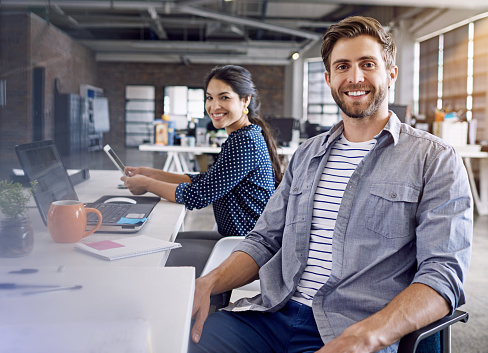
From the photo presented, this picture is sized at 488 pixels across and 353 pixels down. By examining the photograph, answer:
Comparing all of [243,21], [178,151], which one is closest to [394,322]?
[178,151]

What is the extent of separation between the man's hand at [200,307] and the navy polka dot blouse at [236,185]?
0.72 m

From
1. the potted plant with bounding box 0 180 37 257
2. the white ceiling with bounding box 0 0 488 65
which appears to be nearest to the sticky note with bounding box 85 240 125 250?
the potted plant with bounding box 0 180 37 257

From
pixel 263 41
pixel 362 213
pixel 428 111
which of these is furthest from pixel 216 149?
pixel 263 41

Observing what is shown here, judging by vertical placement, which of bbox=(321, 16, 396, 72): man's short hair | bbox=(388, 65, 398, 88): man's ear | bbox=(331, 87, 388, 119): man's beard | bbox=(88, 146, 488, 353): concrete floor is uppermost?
bbox=(321, 16, 396, 72): man's short hair

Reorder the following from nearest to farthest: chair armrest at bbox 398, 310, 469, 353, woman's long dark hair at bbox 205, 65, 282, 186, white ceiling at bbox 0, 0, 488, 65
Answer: chair armrest at bbox 398, 310, 469, 353 → woman's long dark hair at bbox 205, 65, 282, 186 → white ceiling at bbox 0, 0, 488, 65

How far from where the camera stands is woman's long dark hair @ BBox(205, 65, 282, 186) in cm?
218

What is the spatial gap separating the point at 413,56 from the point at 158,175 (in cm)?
800

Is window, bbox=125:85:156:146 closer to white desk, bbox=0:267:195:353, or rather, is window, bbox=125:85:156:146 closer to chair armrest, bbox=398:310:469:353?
white desk, bbox=0:267:195:353

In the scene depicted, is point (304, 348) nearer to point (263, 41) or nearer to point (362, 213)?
point (362, 213)

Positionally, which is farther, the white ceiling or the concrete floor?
the white ceiling

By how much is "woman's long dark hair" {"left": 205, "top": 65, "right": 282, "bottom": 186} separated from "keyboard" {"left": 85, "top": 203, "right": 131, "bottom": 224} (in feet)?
2.45

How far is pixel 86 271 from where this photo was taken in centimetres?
85

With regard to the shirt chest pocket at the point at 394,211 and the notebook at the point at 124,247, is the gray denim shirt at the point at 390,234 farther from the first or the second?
the notebook at the point at 124,247

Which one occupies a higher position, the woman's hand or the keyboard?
the woman's hand
